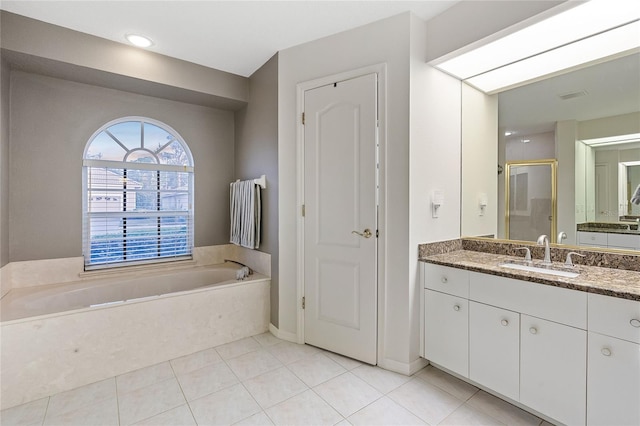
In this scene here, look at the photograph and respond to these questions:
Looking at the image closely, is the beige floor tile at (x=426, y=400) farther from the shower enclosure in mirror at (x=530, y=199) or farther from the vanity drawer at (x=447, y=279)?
the shower enclosure in mirror at (x=530, y=199)

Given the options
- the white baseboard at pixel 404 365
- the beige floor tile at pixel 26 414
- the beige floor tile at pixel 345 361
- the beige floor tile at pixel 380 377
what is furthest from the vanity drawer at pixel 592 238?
the beige floor tile at pixel 26 414

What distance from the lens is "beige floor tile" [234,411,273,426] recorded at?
5.54 feet

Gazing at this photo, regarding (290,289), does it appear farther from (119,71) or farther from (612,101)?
(612,101)

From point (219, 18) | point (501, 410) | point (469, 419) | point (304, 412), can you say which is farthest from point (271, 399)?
point (219, 18)

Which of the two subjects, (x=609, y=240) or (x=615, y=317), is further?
(x=609, y=240)

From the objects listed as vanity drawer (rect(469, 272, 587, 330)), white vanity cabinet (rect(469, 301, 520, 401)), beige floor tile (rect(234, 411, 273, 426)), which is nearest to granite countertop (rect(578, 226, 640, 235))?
vanity drawer (rect(469, 272, 587, 330))

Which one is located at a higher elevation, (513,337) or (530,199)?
(530,199)

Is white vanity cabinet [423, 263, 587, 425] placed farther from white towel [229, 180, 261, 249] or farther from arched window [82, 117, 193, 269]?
arched window [82, 117, 193, 269]

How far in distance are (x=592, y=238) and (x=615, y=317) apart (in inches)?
28.3

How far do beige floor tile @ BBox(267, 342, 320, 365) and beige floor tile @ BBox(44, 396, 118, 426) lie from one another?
3.59 feet

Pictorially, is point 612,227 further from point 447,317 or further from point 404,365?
point 404,365

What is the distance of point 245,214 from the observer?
10.3ft

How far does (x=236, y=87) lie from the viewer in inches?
127

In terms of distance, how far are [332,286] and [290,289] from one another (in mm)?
455
